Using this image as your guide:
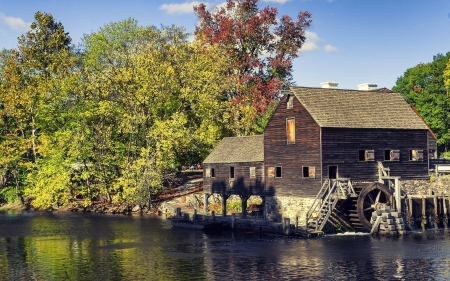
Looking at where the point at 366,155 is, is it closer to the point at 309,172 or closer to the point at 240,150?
the point at 309,172

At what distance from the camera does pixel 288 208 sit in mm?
55625

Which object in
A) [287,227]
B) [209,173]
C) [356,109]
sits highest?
[356,109]

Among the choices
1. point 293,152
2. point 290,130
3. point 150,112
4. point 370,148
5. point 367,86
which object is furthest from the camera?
point 150,112

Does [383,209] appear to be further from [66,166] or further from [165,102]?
[66,166]

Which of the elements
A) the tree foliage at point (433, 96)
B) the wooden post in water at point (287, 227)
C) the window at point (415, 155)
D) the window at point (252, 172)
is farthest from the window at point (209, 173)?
the tree foliage at point (433, 96)

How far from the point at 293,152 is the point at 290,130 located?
6.05 ft

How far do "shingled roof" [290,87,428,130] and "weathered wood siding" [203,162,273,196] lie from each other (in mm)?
7424

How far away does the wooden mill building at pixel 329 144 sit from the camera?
53594 millimetres

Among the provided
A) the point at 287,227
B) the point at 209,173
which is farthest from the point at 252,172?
the point at 287,227

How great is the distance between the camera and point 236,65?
8000 centimetres

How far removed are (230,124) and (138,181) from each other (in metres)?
13.1

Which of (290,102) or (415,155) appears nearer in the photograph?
(290,102)

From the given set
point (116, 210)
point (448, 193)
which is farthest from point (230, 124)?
point (448, 193)

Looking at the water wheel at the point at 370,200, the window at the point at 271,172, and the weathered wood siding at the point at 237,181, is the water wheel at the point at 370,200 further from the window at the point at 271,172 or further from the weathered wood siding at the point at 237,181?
the weathered wood siding at the point at 237,181
